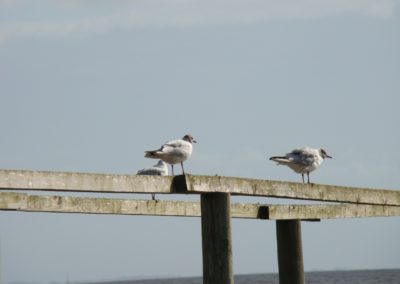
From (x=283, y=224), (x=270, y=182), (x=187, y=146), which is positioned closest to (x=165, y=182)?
(x=270, y=182)

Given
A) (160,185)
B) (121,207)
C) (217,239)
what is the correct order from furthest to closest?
(121,207)
(217,239)
(160,185)

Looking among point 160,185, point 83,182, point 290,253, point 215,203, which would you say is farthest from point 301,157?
point 83,182

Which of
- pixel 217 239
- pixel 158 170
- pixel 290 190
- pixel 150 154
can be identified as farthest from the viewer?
pixel 158 170

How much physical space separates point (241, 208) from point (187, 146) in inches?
150

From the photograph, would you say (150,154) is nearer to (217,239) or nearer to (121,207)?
(121,207)

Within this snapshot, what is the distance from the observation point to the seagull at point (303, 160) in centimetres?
1873

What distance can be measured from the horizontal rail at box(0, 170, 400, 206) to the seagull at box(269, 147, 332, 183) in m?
4.48

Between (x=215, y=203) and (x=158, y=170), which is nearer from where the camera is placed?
(x=215, y=203)

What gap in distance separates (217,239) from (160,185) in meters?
0.96

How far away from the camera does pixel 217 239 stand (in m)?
11.6

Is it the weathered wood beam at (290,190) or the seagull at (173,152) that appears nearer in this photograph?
the weathered wood beam at (290,190)

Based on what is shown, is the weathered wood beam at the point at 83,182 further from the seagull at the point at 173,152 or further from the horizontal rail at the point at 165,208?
the seagull at the point at 173,152

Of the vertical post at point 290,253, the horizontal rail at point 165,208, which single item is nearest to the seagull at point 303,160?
the horizontal rail at point 165,208

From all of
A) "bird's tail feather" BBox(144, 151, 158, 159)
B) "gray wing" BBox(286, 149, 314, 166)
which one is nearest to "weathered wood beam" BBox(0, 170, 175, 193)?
"bird's tail feather" BBox(144, 151, 158, 159)
